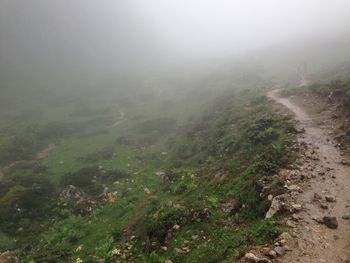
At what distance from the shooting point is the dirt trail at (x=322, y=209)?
35.9ft

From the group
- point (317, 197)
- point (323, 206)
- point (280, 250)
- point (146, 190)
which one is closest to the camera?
point (280, 250)

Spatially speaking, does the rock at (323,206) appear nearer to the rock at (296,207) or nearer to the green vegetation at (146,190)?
the rock at (296,207)

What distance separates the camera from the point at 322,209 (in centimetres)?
1341

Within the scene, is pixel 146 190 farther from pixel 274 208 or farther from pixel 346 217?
pixel 346 217

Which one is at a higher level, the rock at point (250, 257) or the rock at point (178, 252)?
the rock at point (250, 257)

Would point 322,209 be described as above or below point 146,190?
above

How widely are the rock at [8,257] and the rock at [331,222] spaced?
50.5 ft

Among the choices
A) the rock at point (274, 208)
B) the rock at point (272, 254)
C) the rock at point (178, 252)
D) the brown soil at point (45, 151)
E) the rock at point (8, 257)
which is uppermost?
the rock at point (272, 254)

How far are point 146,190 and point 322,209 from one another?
572 inches

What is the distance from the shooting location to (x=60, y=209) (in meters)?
25.8

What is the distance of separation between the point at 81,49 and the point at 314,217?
4476 inches

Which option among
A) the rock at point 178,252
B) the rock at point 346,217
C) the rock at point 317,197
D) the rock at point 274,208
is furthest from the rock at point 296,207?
the rock at point 178,252

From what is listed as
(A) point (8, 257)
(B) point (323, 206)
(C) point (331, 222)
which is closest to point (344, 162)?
(B) point (323, 206)

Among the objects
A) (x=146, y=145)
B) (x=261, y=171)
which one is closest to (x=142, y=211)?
(x=261, y=171)
